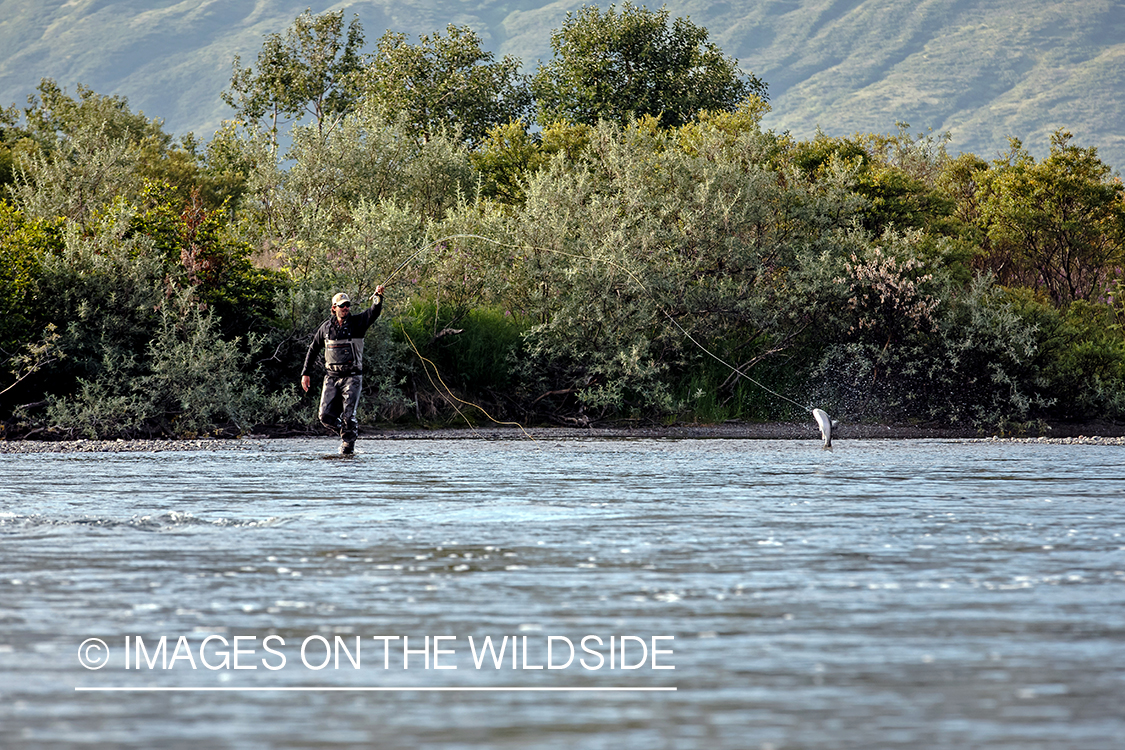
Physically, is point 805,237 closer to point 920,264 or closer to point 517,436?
point 920,264

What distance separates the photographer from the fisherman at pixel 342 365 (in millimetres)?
18953

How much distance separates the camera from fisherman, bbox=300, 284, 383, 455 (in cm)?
1895

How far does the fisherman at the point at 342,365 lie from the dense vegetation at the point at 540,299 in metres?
2.18

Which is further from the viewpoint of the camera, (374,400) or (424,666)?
(374,400)

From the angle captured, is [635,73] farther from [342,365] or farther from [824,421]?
[342,365]

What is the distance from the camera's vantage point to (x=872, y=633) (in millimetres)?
6586

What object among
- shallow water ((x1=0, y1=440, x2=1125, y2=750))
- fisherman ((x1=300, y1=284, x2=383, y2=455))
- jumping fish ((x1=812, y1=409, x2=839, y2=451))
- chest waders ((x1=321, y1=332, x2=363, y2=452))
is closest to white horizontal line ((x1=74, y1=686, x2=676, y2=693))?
shallow water ((x1=0, y1=440, x2=1125, y2=750))

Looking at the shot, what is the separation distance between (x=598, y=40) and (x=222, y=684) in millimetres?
54564

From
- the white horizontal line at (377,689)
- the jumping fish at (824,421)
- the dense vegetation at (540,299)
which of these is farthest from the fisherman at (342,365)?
the white horizontal line at (377,689)

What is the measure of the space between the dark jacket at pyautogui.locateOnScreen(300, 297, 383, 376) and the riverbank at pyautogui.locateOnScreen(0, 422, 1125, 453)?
213 cm

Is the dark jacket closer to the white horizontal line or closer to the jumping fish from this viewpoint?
the jumping fish

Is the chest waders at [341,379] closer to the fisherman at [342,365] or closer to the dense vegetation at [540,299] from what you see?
the fisherman at [342,365]

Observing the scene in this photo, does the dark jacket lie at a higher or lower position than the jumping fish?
higher

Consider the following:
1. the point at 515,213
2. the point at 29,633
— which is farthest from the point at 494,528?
the point at 515,213
